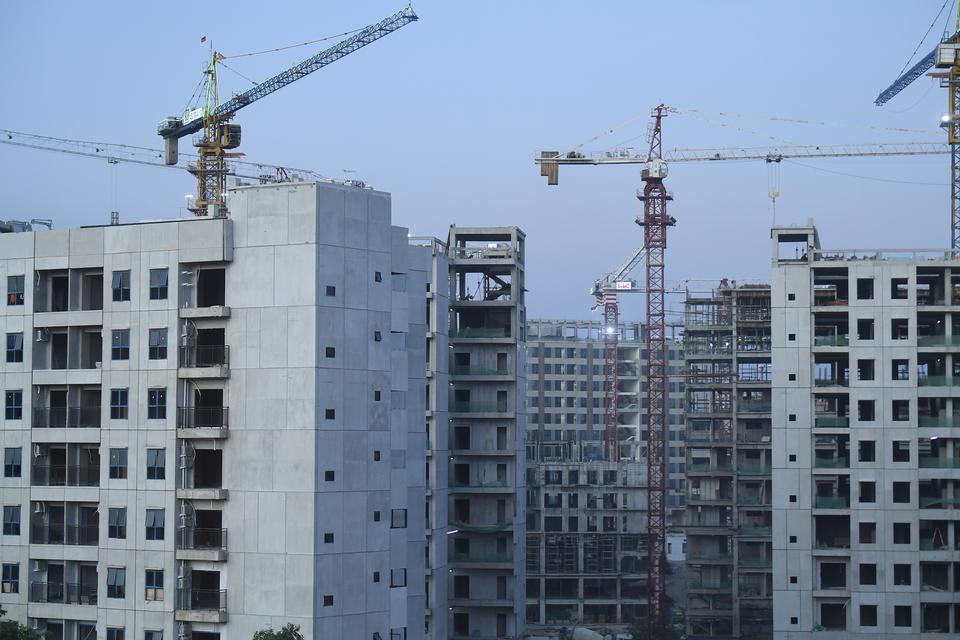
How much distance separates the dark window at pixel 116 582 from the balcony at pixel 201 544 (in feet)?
11.7

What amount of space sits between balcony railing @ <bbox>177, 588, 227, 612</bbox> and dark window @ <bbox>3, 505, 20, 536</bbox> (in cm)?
1078

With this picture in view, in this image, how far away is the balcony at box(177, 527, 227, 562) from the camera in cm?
6512

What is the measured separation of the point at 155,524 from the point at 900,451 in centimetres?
5146

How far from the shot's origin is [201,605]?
65938 millimetres

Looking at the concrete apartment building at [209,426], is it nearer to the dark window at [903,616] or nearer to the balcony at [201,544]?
the balcony at [201,544]

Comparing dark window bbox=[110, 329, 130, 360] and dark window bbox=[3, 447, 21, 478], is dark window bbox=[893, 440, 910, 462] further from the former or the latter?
dark window bbox=[3, 447, 21, 478]

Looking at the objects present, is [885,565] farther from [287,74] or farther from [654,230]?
[287,74]

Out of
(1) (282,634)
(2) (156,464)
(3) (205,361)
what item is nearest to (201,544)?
(2) (156,464)

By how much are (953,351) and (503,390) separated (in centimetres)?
3314

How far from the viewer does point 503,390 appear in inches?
4161

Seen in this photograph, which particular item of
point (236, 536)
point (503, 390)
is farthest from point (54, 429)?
point (503, 390)

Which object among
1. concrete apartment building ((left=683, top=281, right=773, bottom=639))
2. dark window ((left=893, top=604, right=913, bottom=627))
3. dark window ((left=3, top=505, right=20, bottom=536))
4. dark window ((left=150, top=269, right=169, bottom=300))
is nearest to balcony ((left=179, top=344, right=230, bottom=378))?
dark window ((left=150, top=269, right=169, bottom=300))

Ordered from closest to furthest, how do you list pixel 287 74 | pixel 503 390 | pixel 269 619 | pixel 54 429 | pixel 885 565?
pixel 269 619
pixel 54 429
pixel 885 565
pixel 503 390
pixel 287 74

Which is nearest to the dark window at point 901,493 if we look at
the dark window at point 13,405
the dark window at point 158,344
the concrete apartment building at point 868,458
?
the concrete apartment building at point 868,458
